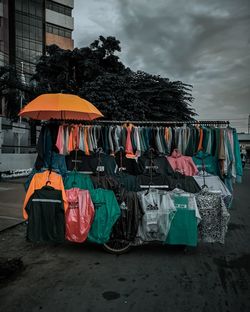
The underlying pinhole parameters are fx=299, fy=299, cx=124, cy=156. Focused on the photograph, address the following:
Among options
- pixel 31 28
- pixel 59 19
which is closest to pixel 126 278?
pixel 31 28

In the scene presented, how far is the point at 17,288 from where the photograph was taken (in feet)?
12.3

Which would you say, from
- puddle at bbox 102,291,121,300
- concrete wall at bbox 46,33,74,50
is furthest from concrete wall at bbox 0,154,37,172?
concrete wall at bbox 46,33,74,50

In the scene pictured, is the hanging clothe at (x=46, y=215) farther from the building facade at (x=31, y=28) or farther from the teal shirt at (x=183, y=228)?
the building facade at (x=31, y=28)

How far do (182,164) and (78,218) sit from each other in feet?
7.00

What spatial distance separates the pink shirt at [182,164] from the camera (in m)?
5.52

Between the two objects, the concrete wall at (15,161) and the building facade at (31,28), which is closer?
the concrete wall at (15,161)

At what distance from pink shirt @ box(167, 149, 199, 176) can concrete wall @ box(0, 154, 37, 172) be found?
13019 mm

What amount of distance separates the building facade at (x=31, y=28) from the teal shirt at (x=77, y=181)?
31.7 meters

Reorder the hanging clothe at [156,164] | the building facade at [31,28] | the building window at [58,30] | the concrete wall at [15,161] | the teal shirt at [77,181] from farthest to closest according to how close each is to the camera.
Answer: the building window at [58,30], the building facade at [31,28], the concrete wall at [15,161], the hanging clothe at [156,164], the teal shirt at [77,181]

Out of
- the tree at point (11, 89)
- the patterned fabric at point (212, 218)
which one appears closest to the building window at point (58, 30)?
the tree at point (11, 89)

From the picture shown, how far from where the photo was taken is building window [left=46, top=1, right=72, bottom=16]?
39688 mm

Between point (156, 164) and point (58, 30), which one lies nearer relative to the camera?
point (156, 164)

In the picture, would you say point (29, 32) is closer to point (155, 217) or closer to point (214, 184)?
point (214, 184)

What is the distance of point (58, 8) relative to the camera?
4062 centimetres
